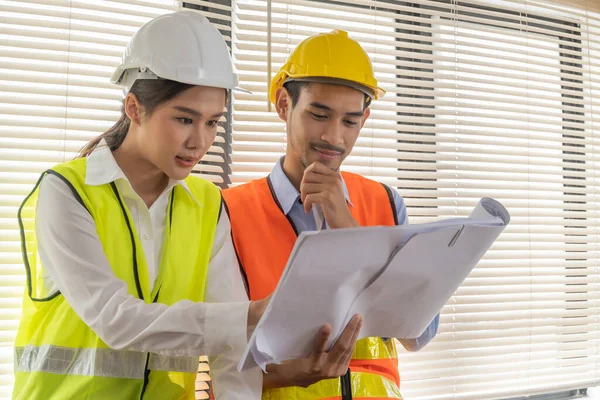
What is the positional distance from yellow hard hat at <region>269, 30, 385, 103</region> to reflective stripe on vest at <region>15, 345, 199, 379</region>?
839 mm

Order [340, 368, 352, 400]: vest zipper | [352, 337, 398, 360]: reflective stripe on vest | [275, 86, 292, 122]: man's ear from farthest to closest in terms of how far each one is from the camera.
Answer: [275, 86, 292, 122]: man's ear → [352, 337, 398, 360]: reflective stripe on vest → [340, 368, 352, 400]: vest zipper

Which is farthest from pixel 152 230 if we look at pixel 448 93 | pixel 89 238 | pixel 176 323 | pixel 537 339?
pixel 537 339

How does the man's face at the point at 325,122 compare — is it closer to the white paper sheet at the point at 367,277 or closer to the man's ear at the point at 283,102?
the man's ear at the point at 283,102

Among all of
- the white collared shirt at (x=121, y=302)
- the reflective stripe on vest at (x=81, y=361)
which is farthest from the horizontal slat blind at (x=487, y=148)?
the reflective stripe on vest at (x=81, y=361)

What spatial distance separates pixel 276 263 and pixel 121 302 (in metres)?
0.53

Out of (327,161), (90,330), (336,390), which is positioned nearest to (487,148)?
(327,161)

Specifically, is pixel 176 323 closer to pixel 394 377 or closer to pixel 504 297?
pixel 394 377

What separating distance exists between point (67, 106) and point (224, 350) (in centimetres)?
86

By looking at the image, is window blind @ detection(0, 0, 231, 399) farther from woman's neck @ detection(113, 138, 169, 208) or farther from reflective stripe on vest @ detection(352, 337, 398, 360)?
reflective stripe on vest @ detection(352, 337, 398, 360)

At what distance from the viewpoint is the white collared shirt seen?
110 centimetres

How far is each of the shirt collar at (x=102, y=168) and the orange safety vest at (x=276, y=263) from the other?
1.32 feet

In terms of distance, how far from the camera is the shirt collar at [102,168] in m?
1.26

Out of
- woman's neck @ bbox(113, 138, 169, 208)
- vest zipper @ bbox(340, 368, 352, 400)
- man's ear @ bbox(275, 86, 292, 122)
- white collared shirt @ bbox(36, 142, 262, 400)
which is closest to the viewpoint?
white collared shirt @ bbox(36, 142, 262, 400)

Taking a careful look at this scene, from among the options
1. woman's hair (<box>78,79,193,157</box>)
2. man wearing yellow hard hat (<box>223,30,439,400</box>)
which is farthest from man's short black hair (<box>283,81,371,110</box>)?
woman's hair (<box>78,79,193,157</box>)
